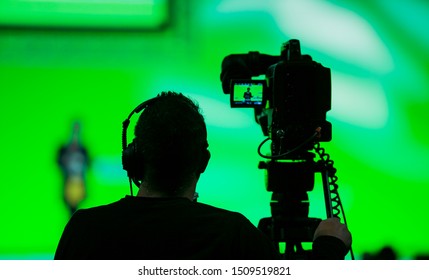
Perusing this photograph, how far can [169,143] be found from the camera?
3.33 feet

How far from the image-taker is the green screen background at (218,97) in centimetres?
259

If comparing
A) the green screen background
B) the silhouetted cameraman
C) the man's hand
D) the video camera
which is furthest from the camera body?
the green screen background

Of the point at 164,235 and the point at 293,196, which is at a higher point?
the point at 293,196

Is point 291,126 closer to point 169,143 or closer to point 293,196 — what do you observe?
point 293,196

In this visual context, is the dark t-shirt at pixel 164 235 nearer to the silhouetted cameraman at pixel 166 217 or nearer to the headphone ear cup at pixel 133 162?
the silhouetted cameraman at pixel 166 217

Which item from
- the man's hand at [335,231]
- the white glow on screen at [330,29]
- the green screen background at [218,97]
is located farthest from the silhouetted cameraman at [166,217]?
the white glow on screen at [330,29]

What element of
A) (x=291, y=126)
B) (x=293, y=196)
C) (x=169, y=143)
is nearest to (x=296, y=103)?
(x=291, y=126)

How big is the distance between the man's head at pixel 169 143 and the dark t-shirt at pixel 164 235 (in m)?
0.06

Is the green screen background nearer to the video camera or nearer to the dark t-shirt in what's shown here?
the video camera

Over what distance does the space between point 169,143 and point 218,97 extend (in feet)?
5.36

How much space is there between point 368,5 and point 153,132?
1952 mm
